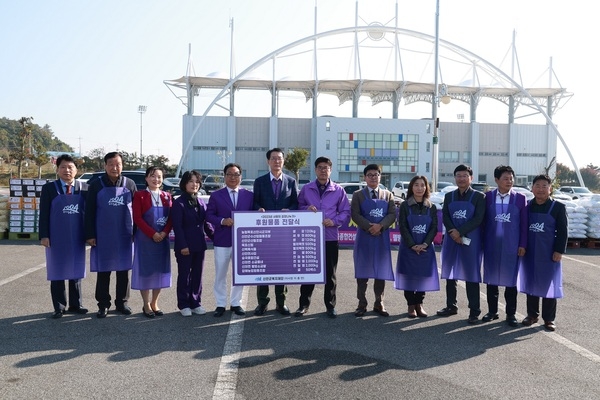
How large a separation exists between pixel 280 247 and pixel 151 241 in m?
1.59

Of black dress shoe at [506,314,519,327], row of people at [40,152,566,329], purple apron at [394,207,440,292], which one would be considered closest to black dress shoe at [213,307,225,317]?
row of people at [40,152,566,329]

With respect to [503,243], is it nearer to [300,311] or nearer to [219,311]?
[300,311]

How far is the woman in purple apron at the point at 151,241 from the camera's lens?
20.6 ft

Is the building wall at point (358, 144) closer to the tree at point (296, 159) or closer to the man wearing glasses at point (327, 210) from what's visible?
the tree at point (296, 159)

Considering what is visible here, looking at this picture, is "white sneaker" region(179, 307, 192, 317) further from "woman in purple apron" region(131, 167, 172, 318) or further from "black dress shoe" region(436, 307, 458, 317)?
"black dress shoe" region(436, 307, 458, 317)

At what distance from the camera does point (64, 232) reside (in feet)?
21.0

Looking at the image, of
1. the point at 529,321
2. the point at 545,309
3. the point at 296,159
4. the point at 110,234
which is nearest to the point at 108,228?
the point at 110,234

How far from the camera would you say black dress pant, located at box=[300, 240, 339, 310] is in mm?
6438

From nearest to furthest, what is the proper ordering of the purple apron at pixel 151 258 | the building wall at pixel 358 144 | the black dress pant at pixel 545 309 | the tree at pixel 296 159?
the black dress pant at pixel 545 309, the purple apron at pixel 151 258, the tree at pixel 296 159, the building wall at pixel 358 144

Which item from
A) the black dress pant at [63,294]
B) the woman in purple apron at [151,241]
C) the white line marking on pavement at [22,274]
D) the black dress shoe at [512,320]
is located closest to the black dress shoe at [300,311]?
the woman in purple apron at [151,241]

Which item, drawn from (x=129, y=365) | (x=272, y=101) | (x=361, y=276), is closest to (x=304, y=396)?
(x=129, y=365)

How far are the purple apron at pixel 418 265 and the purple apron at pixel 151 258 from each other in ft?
9.74

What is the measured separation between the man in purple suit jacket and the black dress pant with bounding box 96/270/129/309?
3.77ft

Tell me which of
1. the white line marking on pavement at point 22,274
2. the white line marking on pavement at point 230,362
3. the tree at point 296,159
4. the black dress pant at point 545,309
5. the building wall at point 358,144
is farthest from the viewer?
the building wall at point 358,144
